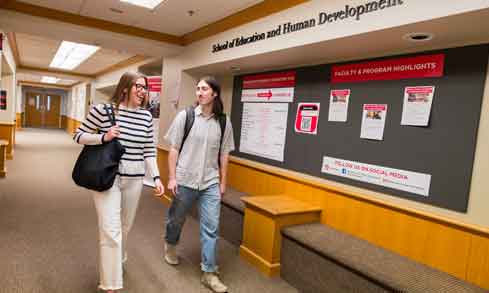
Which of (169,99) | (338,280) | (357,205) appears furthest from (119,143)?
(169,99)

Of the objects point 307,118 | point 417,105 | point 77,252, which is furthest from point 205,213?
point 417,105

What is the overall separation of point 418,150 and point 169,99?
3.98 metres

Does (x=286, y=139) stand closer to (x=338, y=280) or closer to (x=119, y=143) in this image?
(x=338, y=280)

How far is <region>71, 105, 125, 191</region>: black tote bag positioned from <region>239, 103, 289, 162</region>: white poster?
2145 mm

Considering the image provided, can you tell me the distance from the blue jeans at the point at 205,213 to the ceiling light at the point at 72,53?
554 centimetres

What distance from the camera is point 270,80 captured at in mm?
4199

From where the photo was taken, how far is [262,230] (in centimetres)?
317

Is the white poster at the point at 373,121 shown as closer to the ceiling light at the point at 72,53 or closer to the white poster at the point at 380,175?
the white poster at the point at 380,175

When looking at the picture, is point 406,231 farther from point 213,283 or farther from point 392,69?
point 213,283

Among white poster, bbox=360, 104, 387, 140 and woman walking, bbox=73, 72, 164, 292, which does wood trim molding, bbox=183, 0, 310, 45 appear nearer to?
white poster, bbox=360, 104, 387, 140

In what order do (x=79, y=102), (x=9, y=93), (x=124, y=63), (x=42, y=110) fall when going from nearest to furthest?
(x=9, y=93)
(x=124, y=63)
(x=79, y=102)
(x=42, y=110)

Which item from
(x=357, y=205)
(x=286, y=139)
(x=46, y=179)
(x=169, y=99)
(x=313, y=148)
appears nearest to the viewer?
(x=357, y=205)

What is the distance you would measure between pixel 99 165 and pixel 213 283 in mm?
1283

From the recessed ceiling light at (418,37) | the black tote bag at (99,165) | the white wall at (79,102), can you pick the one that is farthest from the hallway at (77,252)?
the white wall at (79,102)
